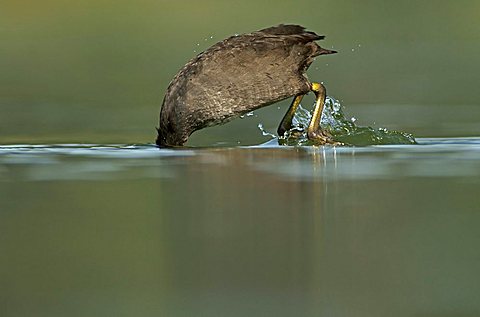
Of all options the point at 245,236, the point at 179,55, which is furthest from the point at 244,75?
the point at 179,55

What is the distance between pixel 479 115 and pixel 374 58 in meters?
4.04

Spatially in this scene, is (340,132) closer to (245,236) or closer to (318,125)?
(318,125)

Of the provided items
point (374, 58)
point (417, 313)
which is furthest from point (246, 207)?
point (374, 58)

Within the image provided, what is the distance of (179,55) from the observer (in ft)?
48.2

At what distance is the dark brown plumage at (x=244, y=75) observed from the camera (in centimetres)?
814

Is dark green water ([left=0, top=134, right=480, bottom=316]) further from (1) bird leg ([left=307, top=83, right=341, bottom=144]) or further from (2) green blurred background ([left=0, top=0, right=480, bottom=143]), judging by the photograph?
(2) green blurred background ([left=0, top=0, right=480, bottom=143])

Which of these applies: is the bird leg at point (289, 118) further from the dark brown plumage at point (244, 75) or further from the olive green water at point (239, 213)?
the dark brown plumage at point (244, 75)

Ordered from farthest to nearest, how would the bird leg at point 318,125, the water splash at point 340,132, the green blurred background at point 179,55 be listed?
1. the green blurred background at point 179,55
2. the bird leg at point 318,125
3. the water splash at point 340,132

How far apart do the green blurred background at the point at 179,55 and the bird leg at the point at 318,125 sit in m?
1.08

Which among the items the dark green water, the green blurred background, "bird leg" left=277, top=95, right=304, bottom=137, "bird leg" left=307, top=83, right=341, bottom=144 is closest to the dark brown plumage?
"bird leg" left=307, top=83, right=341, bottom=144

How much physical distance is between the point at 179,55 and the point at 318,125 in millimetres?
6447

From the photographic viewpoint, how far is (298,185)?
553 cm

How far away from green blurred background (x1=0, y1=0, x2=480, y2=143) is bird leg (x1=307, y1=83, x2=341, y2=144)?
108cm

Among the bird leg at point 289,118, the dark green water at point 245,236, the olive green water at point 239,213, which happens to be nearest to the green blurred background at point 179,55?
the olive green water at point 239,213
